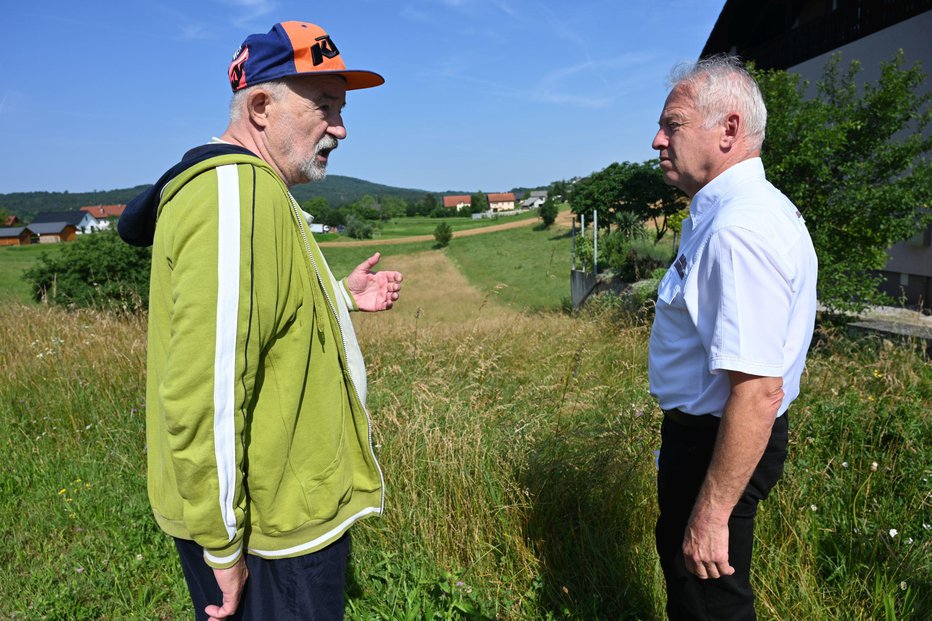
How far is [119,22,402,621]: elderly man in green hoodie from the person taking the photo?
49.3 inches

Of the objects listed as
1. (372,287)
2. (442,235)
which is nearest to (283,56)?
(372,287)

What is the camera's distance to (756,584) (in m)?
2.29

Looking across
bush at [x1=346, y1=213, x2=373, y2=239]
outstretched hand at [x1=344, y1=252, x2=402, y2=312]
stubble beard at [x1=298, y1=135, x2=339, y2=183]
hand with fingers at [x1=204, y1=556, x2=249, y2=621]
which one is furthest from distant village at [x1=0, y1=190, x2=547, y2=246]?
hand with fingers at [x1=204, y1=556, x2=249, y2=621]

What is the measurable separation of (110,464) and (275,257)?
9.58 ft

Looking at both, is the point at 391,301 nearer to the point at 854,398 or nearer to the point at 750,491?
the point at 750,491

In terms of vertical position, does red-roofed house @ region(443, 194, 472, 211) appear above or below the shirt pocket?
above

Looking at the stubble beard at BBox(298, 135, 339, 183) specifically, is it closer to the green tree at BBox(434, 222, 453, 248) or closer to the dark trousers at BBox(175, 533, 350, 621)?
the dark trousers at BBox(175, 533, 350, 621)

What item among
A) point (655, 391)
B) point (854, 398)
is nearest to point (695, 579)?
point (655, 391)

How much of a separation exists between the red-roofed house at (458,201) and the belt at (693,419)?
9203 cm

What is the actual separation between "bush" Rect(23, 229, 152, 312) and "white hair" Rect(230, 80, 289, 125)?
29.6 feet

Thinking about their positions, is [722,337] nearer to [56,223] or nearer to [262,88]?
[262,88]

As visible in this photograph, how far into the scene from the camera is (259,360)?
4.47 feet

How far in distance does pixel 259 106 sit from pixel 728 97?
1.32 m

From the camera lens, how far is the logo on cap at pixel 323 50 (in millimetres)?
1534
